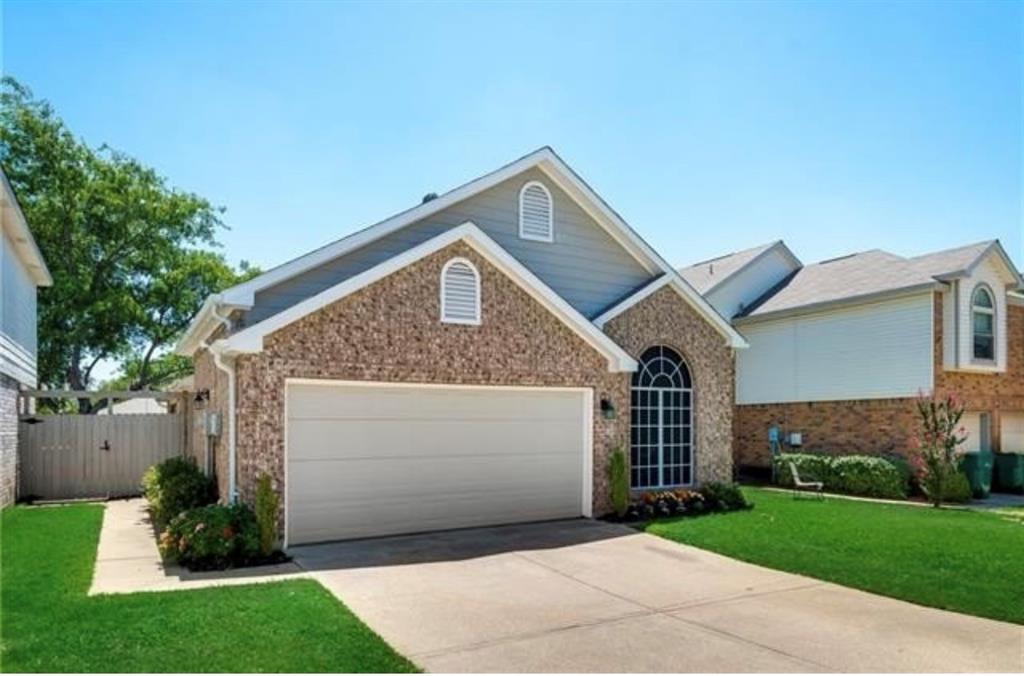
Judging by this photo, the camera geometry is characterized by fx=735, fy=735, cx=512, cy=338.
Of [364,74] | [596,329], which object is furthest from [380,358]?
[364,74]

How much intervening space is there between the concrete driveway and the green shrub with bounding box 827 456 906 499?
359 inches

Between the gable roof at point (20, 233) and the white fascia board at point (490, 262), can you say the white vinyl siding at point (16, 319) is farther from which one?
the white fascia board at point (490, 262)

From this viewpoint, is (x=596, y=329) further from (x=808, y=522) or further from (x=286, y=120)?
(x=286, y=120)

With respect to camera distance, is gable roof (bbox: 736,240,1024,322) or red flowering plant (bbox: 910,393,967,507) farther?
gable roof (bbox: 736,240,1024,322)

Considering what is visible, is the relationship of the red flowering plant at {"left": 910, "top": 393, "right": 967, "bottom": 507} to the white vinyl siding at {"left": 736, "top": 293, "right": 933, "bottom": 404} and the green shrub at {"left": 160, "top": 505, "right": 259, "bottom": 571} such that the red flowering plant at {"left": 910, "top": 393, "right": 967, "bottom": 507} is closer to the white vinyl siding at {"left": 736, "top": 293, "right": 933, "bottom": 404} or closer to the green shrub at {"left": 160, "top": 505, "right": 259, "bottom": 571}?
the white vinyl siding at {"left": 736, "top": 293, "right": 933, "bottom": 404}

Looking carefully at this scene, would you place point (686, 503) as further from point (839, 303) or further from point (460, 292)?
point (839, 303)

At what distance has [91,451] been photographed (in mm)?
16562

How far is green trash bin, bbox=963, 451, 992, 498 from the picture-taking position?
18.0 meters

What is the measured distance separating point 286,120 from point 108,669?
34.5ft

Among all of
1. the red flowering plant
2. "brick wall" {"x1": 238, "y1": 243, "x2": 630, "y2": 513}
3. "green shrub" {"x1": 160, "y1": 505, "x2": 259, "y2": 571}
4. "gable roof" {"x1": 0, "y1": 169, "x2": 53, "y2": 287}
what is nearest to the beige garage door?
"brick wall" {"x1": 238, "y1": 243, "x2": 630, "y2": 513}

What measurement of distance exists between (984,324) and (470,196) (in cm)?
1437

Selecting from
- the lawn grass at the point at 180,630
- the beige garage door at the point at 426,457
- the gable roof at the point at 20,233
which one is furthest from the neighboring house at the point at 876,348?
the gable roof at the point at 20,233

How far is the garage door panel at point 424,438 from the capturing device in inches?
410

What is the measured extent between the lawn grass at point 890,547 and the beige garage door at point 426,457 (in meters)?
2.16
